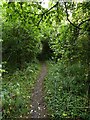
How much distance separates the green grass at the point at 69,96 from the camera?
5.99m

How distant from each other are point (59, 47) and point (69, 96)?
2341mm

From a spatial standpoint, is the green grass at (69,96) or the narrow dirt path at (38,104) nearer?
the green grass at (69,96)

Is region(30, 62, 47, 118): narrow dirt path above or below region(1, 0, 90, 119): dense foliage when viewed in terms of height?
below

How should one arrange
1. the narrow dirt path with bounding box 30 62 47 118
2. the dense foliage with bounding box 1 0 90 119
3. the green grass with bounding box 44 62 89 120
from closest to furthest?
the dense foliage with bounding box 1 0 90 119 < the green grass with bounding box 44 62 89 120 < the narrow dirt path with bounding box 30 62 47 118

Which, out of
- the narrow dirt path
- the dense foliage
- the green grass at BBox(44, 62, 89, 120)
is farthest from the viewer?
the narrow dirt path

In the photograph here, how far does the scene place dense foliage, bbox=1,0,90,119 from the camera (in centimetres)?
471

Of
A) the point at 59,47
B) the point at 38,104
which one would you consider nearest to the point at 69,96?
the point at 38,104

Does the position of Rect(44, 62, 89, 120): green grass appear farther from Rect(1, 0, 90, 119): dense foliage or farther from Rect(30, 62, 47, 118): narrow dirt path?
Rect(30, 62, 47, 118): narrow dirt path

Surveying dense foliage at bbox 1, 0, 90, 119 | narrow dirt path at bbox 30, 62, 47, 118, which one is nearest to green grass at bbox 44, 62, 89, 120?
dense foliage at bbox 1, 0, 90, 119

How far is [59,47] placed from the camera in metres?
8.85

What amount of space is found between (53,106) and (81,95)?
4.18 ft

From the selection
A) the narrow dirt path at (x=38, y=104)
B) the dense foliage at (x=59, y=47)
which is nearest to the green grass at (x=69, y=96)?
the dense foliage at (x=59, y=47)

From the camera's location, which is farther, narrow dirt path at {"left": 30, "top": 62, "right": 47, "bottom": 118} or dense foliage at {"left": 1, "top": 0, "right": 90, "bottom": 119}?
narrow dirt path at {"left": 30, "top": 62, "right": 47, "bottom": 118}

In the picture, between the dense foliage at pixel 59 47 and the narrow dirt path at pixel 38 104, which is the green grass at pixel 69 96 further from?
the narrow dirt path at pixel 38 104
